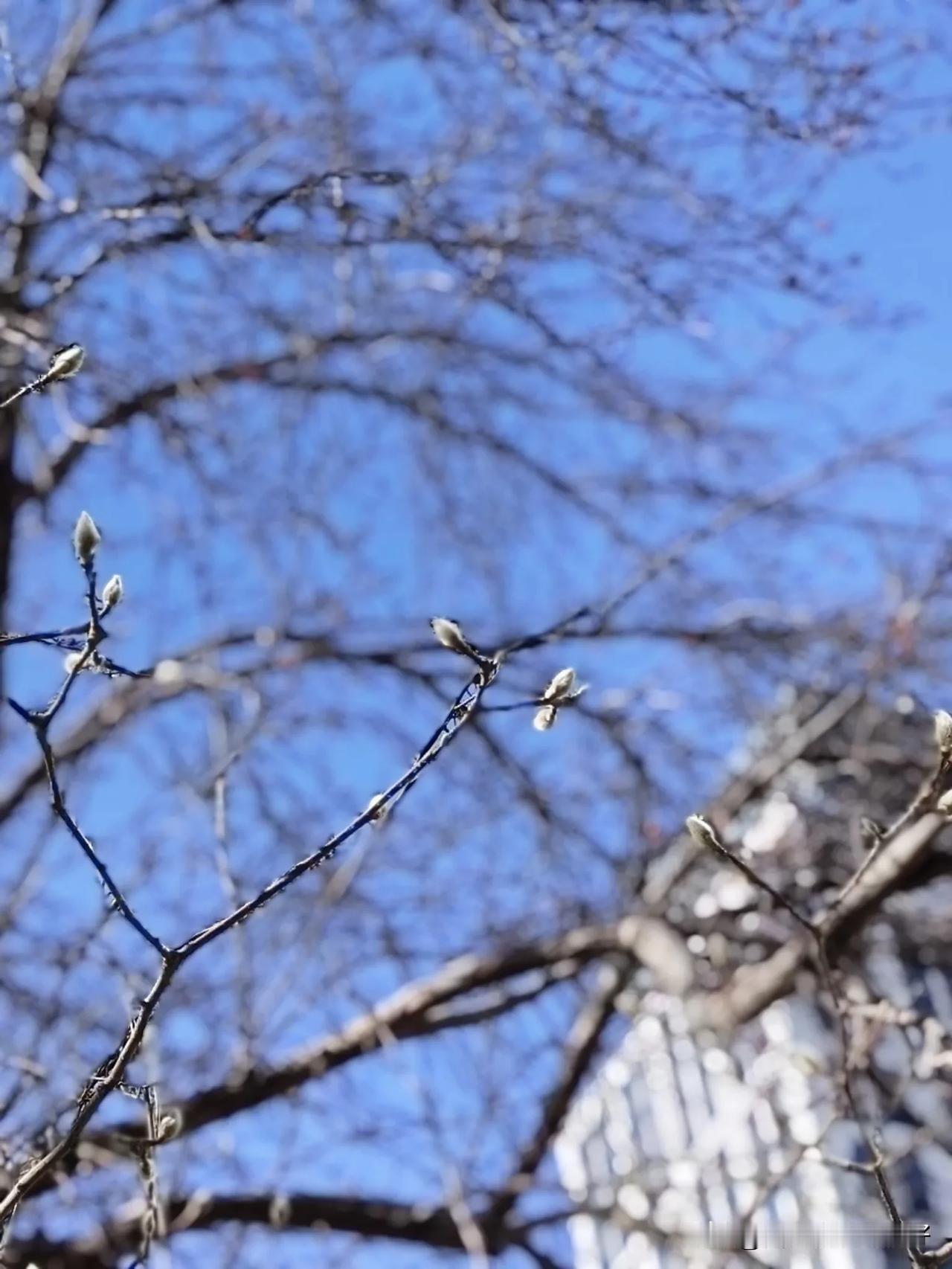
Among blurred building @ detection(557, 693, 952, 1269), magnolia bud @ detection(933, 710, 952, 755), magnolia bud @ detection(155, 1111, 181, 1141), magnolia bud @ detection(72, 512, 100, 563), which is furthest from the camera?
blurred building @ detection(557, 693, 952, 1269)

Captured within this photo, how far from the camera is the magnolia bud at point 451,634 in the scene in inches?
53.5

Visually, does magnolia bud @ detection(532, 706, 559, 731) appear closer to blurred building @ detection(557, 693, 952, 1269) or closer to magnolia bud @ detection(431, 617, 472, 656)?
magnolia bud @ detection(431, 617, 472, 656)

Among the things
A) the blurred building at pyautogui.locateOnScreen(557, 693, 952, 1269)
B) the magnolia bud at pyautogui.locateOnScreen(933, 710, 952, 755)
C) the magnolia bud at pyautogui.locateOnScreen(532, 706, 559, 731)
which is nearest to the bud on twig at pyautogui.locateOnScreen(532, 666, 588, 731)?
the magnolia bud at pyautogui.locateOnScreen(532, 706, 559, 731)

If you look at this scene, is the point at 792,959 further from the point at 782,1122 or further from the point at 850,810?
the point at 850,810

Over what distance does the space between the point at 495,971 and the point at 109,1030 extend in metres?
1.17

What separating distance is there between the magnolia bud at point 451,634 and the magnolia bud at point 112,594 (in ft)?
0.95

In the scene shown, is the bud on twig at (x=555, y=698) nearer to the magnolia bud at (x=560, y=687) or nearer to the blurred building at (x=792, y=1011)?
the magnolia bud at (x=560, y=687)

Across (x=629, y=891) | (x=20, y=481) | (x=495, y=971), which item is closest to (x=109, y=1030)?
(x=495, y=971)

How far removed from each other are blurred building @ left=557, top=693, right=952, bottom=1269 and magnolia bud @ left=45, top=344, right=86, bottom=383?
246 cm

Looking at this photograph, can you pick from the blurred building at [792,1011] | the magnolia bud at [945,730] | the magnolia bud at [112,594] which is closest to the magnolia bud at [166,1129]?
the magnolia bud at [112,594]

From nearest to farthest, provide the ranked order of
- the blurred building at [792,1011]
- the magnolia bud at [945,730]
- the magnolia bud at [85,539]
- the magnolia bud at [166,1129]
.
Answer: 1. the magnolia bud at [85,539]
2. the magnolia bud at [945,730]
3. the magnolia bud at [166,1129]
4. the blurred building at [792,1011]

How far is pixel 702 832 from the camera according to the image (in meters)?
1.51

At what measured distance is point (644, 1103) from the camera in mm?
8055

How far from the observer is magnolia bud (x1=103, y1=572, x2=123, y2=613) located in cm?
138
